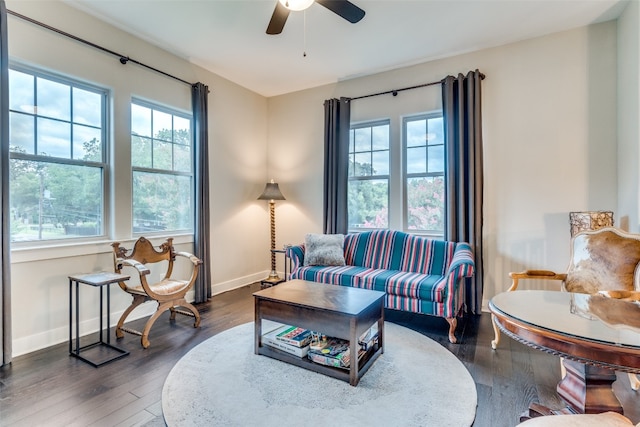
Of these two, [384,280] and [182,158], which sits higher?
[182,158]

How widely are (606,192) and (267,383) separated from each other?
3.58 meters

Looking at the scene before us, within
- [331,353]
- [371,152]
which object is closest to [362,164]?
[371,152]

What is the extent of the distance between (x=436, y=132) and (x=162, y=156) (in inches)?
132

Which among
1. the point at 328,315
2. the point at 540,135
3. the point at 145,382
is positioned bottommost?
the point at 145,382

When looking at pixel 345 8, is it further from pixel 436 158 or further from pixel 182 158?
pixel 182 158

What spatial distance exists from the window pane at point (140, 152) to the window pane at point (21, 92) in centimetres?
86

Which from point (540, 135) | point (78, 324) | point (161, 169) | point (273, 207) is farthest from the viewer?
point (273, 207)

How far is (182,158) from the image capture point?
13.0 feet

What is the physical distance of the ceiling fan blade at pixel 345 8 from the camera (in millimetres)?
2262

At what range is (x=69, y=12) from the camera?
2.84 m

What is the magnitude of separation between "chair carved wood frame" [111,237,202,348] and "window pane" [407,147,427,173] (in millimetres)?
2827

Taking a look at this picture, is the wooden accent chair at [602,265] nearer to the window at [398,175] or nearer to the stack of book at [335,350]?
the stack of book at [335,350]

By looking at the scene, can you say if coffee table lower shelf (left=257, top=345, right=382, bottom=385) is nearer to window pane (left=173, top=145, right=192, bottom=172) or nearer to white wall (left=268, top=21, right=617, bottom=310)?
white wall (left=268, top=21, right=617, bottom=310)

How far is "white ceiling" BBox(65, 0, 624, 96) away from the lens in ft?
9.36
